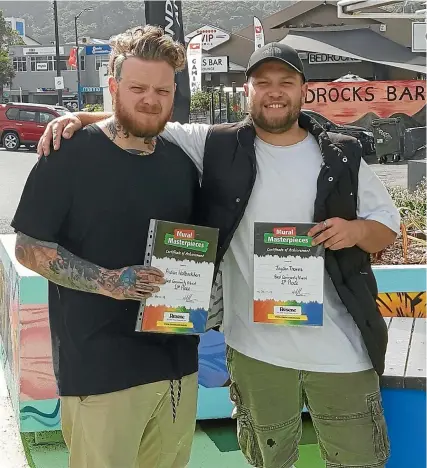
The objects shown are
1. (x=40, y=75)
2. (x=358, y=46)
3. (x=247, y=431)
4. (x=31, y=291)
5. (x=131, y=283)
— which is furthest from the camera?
(x=40, y=75)

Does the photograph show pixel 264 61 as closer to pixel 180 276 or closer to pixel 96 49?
pixel 180 276

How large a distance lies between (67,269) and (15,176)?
15.2 meters

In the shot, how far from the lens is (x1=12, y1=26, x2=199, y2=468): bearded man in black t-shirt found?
6.81 feet

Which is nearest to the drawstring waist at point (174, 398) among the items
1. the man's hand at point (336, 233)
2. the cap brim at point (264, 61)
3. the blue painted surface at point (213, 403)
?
the man's hand at point (336, 233)

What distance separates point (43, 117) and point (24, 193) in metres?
22.6

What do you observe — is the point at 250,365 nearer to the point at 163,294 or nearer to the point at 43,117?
the point at 163,294

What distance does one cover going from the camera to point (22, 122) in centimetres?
2377

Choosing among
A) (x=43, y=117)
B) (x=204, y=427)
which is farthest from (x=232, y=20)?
(x=204, y=427)

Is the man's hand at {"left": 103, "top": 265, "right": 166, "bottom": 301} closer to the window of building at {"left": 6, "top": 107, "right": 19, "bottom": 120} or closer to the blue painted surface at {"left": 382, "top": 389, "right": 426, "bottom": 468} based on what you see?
the blue painted surface at {"left": 382, "top": 389, "right": 426, "bottom": 468}

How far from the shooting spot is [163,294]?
215cm

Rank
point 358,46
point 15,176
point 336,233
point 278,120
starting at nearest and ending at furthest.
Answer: point 336,233, point 278,120, point 15,176, point 358,46

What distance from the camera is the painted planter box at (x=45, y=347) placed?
11.8 ft

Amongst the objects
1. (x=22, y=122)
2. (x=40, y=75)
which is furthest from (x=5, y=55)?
(x=22, y=122)

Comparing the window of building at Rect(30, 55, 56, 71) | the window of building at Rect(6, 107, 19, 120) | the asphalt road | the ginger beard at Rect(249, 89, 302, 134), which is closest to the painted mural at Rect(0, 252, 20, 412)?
the ginger beard at Rect(249, 89, 302, 134)
